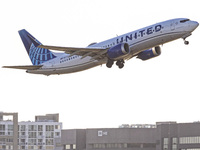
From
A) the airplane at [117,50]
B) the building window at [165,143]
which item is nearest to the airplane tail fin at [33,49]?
the airplane at [117,50]

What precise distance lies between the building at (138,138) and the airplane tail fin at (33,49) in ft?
141

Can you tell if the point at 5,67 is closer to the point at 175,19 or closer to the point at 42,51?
the point at 42,51

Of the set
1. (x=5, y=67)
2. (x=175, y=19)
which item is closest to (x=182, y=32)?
(x=175, y=19)

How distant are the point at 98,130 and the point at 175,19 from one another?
78.1 m

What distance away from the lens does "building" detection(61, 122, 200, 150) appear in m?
142

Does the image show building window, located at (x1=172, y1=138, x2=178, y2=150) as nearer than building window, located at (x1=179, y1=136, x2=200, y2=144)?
No

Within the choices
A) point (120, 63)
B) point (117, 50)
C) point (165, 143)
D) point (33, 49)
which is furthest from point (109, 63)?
point (165, 143)

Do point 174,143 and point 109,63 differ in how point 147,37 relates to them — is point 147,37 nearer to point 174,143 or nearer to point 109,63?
point 109,63

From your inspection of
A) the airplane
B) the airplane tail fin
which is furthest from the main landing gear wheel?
the airplane tail fin

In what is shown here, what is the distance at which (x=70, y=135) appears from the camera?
173 metres

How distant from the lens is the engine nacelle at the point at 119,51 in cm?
9188

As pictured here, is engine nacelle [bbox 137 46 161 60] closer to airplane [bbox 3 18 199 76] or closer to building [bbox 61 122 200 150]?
airplane [bbox 3 18 199 76]

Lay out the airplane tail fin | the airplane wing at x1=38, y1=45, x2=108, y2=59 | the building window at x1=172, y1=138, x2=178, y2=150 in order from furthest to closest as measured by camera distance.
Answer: the building window at x1=172, y1=138, x2=178, y2=150 → the airplane tail fin → the airplane wing at x1=38, y1=45, x2=108, y2=59

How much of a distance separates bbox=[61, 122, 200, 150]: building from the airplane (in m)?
44.5
